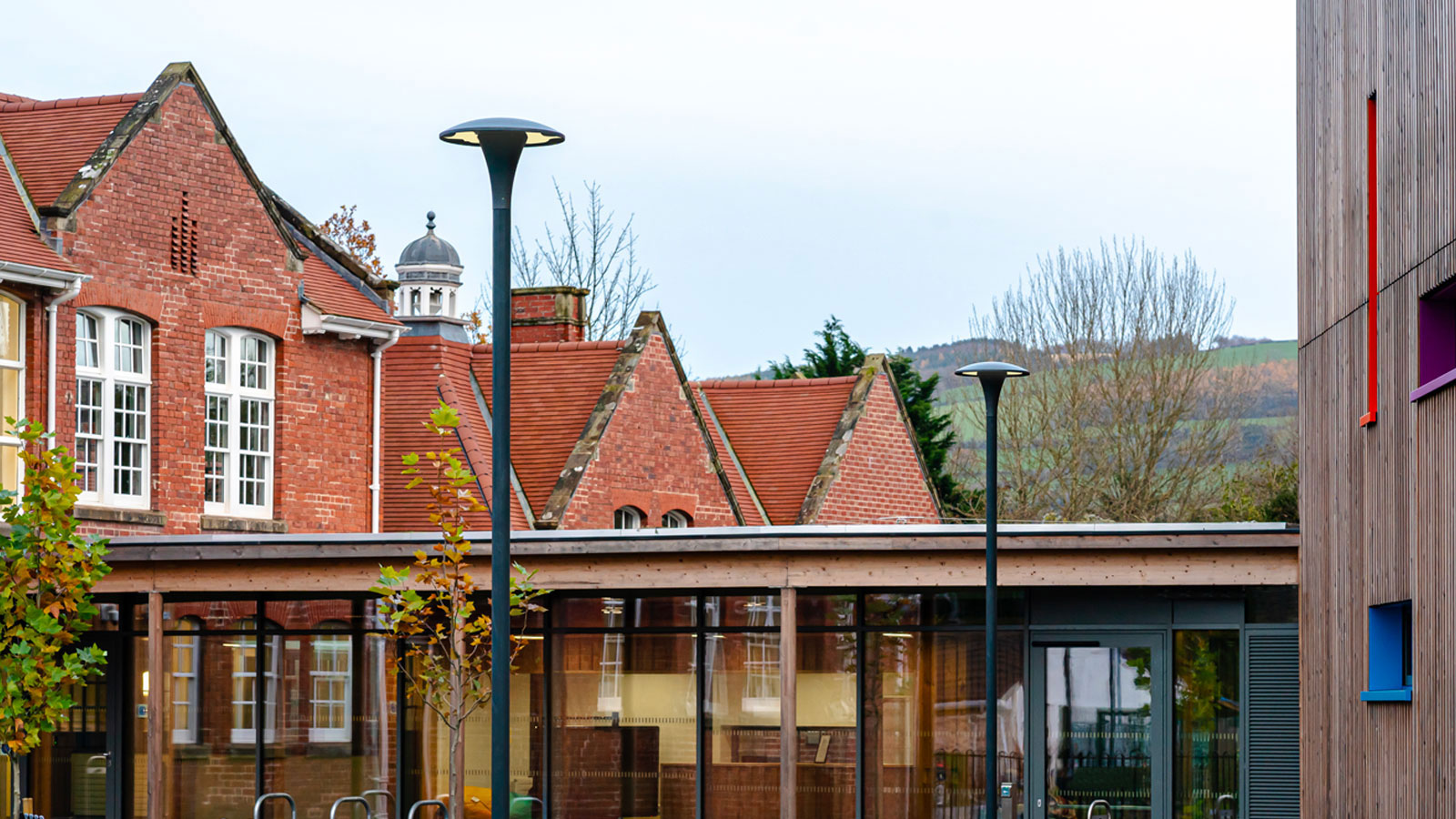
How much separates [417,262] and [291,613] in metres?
13.8

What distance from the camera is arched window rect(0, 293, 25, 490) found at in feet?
76.8

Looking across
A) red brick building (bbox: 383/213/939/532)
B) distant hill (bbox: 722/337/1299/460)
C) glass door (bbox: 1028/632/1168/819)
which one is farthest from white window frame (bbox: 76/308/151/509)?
distant hill (bbox: 722/337/1299/460)

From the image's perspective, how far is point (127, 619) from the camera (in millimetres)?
20203

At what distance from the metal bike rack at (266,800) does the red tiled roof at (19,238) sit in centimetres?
761

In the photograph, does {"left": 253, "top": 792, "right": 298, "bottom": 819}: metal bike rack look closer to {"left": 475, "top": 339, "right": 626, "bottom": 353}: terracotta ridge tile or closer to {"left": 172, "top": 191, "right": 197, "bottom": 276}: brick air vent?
{"left": 172, "top": 191, "right": 197, "bottom": 276}: brick air vent

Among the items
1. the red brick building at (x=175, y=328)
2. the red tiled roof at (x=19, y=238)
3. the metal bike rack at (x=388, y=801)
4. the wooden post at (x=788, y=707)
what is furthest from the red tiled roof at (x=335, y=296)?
the wooden post at (x=788, y=707)

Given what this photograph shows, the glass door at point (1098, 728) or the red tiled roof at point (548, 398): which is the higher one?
A: the red tiled roof at point (548, 398)

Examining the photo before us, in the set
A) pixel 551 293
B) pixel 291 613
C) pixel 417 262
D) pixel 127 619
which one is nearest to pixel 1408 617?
pixel 291 613

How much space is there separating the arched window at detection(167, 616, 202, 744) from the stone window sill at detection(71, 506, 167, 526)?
440cm

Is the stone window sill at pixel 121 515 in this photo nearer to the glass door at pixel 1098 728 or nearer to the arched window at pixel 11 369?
the arched window at pixel 11 369

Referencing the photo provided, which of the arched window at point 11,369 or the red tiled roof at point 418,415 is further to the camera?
the red tiled roof at point 418,415

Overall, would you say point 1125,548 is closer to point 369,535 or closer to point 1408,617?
point 1408,617

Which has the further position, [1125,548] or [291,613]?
[291,613]

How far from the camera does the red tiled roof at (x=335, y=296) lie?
27.9 m
